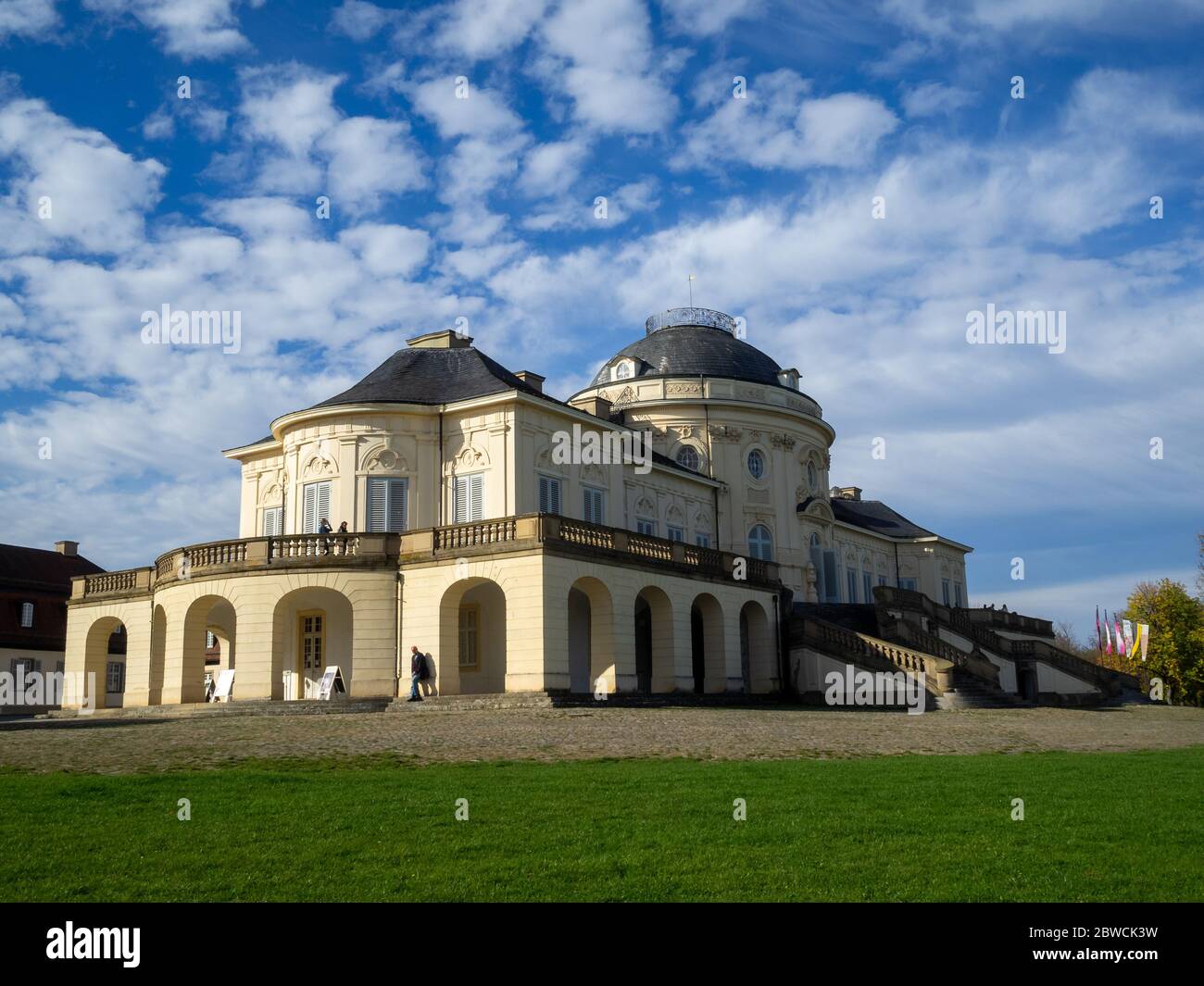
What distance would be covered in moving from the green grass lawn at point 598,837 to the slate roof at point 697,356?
3861 cm

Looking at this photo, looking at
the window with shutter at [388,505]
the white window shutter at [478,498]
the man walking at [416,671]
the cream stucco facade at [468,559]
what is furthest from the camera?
the window with shutter at [388,505]

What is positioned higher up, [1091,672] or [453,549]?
[453,549]

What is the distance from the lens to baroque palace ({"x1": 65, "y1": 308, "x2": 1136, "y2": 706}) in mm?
31516

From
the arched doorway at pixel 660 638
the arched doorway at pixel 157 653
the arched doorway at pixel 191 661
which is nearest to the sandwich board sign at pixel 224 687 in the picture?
the arched doorway at pixel 191 661

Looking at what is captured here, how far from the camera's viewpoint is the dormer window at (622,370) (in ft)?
172

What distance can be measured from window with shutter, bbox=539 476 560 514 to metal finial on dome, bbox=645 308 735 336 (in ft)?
63.3

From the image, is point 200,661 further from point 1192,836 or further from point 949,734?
point 1192,836

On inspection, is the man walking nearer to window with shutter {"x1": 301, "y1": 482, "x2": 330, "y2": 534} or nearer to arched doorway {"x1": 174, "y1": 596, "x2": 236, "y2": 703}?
arched doorway {"x1": 174, "y1": 596, "x2": 236, "y2": 703}

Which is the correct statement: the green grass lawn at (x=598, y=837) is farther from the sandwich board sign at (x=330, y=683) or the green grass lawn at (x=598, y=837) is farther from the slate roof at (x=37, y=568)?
the slate roof at (x=37, y=568)

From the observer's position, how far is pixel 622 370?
52.8 meters
